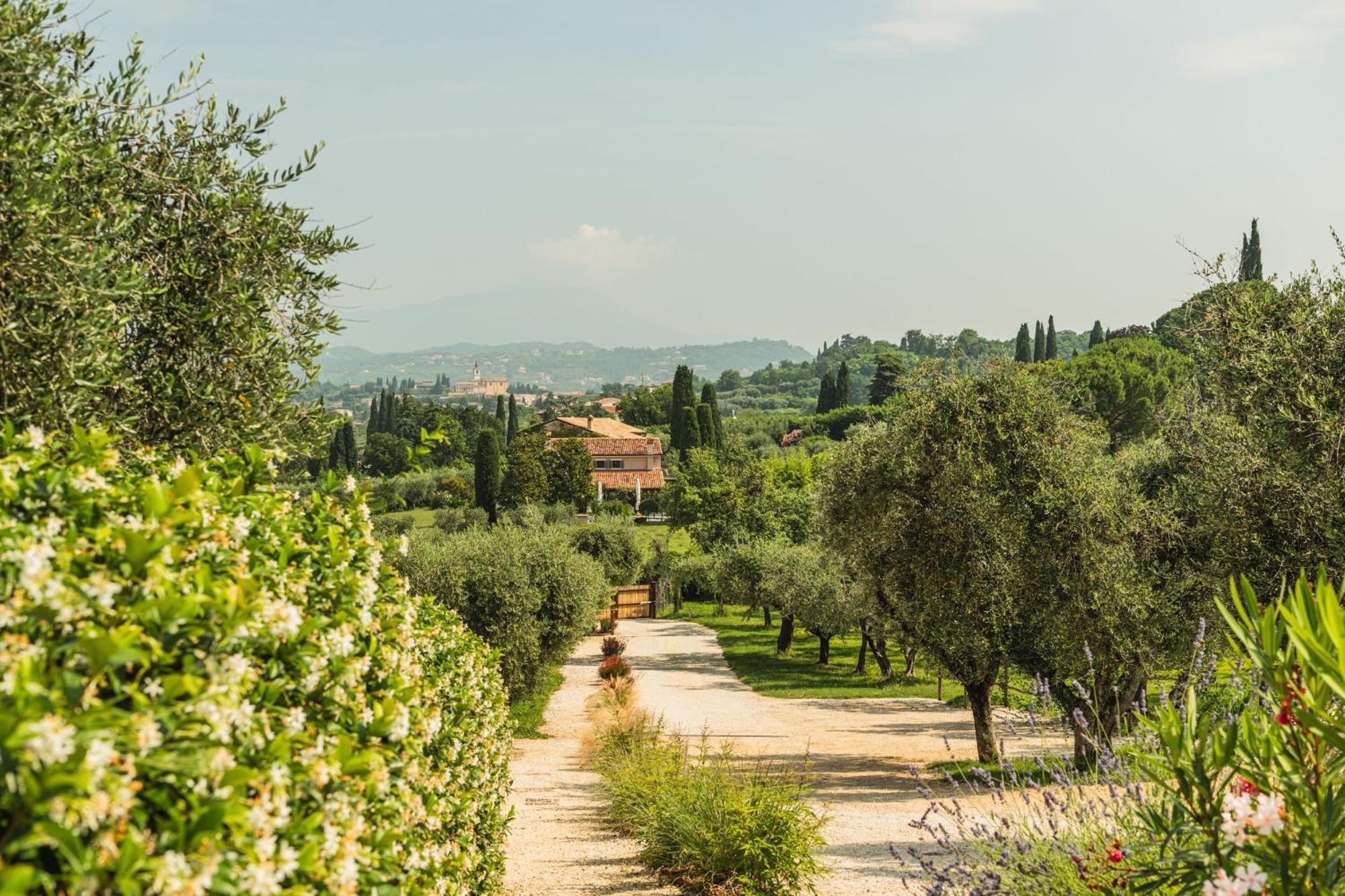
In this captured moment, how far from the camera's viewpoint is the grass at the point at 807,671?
94.4 feet

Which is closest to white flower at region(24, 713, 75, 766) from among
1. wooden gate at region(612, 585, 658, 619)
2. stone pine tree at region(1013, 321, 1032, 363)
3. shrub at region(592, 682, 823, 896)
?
shrub at region(592, 682, 823, 896)

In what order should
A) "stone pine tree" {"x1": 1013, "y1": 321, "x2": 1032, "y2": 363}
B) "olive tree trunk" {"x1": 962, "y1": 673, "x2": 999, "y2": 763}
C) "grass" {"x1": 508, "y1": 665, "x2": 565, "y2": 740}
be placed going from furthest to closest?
"stone pine tree" {"x1": 1013, "y1": 321, "x2": 1032, "y2": 363}, "grass" {"x1": 508, "y1": 665, "x2": 565, "y2": 740}, "olive tree trunk" {"x1": 962, "y1": 673, "x2": 999, "y2": 763}

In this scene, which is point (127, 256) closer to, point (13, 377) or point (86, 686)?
point (13, 377)

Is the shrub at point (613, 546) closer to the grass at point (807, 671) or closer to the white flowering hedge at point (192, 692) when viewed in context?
the grass at point (807, 671)

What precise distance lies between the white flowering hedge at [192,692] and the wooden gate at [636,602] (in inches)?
1855

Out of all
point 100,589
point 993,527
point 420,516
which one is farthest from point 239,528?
point 420,516

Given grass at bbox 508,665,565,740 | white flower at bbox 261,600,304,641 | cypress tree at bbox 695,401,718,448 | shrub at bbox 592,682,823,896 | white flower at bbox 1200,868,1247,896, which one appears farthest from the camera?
cypress tree at bbox 695,401,718,448

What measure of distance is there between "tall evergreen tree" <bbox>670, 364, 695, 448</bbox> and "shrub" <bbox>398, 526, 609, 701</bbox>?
69.2 meters

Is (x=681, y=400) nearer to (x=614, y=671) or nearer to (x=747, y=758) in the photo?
(x=614, y=671)

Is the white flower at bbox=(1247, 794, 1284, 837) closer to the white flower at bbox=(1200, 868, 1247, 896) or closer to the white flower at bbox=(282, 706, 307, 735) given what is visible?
the white flower at bbox=(1200, 868, 1247, 896)

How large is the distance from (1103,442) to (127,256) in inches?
536

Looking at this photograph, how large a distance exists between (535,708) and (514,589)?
11.2 feet

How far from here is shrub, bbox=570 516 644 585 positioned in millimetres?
46219

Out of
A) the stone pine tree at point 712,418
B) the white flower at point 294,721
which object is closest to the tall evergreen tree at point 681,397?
the stone pine tree at point 712,418
